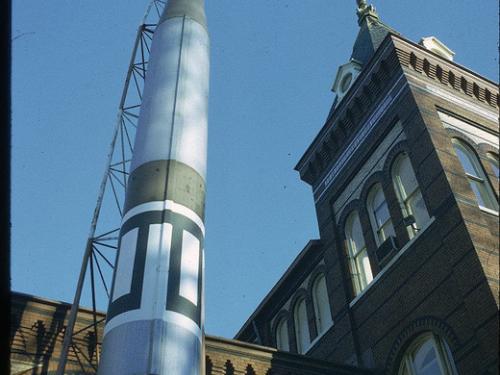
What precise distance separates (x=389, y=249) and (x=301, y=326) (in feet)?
19.4

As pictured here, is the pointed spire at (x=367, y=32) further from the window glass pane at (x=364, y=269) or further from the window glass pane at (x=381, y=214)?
the window glass pane at (x=364, y=269)

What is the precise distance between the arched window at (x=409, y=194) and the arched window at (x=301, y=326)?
6046 millimetres

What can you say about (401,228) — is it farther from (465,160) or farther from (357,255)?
(465,160)

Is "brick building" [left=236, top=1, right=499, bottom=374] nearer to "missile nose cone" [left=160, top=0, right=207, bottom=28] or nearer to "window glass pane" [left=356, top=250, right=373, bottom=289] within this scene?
"window glass pane" [left=356, top=250, right=373, bottom=289]

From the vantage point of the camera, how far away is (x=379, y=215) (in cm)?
1827

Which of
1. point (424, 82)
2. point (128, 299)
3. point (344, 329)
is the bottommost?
point (128, 299)

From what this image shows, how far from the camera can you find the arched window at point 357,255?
18.2 m

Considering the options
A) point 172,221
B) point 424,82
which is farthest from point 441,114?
point 172,221

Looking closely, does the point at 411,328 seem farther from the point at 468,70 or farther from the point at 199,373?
the point at 468,70

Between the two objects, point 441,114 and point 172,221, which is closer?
point 172,221

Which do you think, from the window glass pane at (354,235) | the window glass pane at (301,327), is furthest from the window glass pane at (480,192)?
the window glass pane at (301,327)

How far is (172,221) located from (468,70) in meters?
13.0

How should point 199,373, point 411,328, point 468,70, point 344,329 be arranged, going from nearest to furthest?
1. point 199,373
2. point 411,328
3. point 344,329
4. point 468,70

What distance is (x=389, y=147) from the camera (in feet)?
60.2
